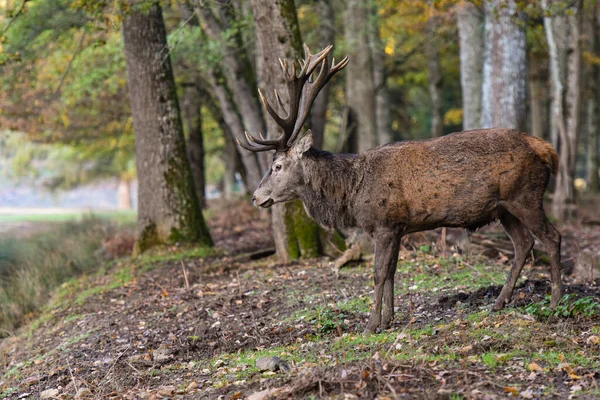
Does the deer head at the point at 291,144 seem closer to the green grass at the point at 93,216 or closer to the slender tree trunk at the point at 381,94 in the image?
the slender tree trunk at the point at 381,94

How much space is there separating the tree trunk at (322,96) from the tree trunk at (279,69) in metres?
6.80

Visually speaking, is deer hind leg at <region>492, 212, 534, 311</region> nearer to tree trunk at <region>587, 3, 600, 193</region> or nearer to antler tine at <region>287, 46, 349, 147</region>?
antler tine at <region>287, 46, 349, 147</region>

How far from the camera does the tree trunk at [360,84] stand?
19.5 meters

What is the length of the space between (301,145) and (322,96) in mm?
10752

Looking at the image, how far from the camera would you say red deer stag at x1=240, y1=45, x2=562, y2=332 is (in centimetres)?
740

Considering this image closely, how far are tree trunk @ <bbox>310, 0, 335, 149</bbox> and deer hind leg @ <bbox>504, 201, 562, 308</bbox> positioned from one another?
11320 mm

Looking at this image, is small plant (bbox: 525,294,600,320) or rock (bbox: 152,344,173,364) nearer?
small plant (bbox: 525,294,600,320)

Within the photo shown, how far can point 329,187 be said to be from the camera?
8156 millimetres

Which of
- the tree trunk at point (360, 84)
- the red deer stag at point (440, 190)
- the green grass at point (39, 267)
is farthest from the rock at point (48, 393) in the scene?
the tree trunk at point (360, 84)

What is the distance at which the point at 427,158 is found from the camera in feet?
25.1

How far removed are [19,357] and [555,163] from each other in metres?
7.15

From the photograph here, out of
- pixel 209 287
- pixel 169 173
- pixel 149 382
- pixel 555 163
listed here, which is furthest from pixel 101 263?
pixel 555 163

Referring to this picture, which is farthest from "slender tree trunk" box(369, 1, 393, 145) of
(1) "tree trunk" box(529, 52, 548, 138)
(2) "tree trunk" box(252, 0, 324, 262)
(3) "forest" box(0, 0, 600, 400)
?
(2) "tree trunk" box(252, 0, 324, 262)

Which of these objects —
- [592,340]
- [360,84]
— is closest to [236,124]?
[360,84]
